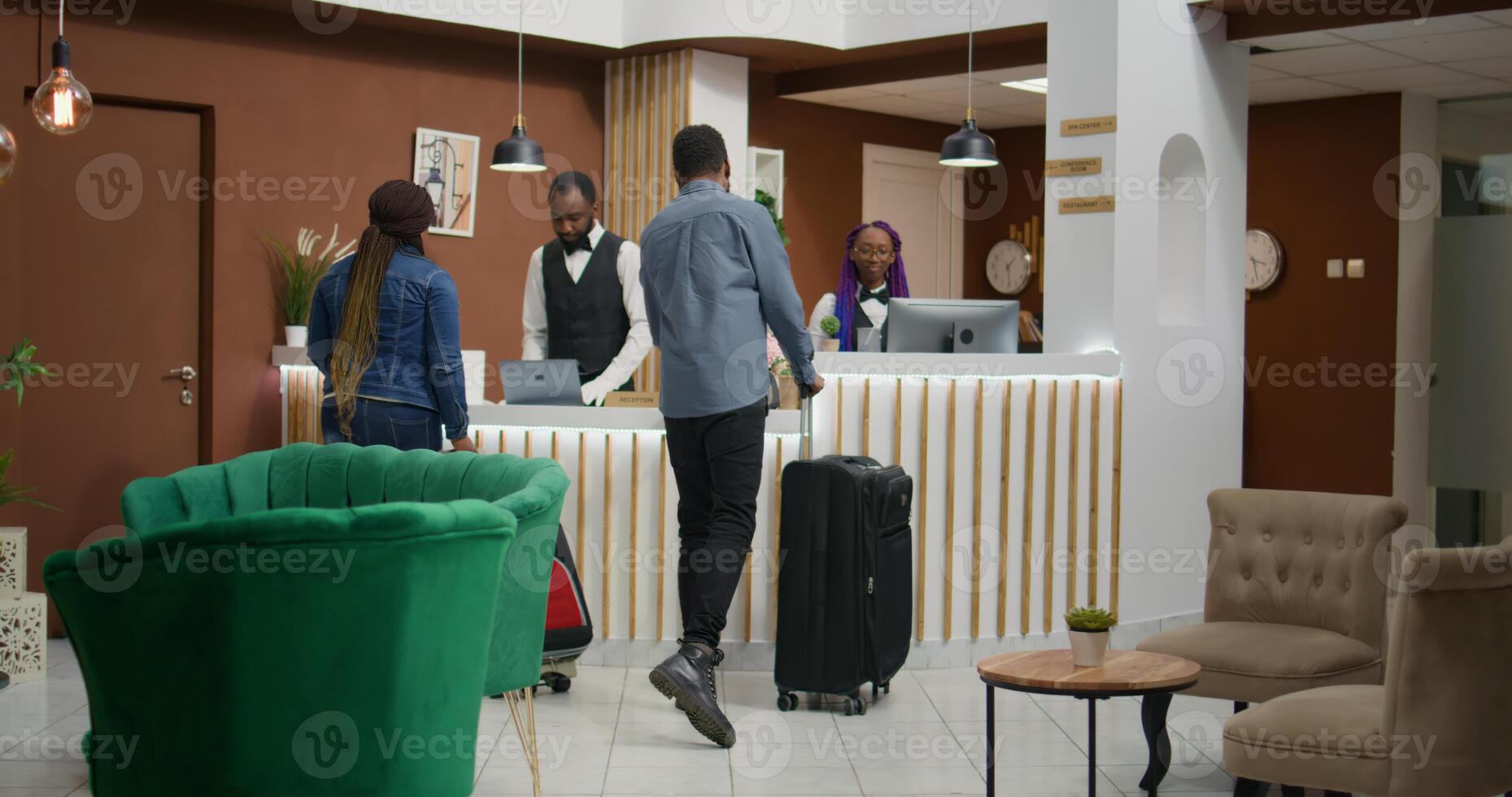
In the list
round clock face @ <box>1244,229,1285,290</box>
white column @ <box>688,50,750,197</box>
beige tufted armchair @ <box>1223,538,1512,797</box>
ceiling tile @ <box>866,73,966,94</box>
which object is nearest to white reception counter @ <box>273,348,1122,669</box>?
beige tufted armchair @ <box>1223,538,1512,797</box>

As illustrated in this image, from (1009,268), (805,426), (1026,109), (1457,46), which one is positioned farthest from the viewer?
(1009,268)

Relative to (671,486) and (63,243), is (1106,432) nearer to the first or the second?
(671,486)

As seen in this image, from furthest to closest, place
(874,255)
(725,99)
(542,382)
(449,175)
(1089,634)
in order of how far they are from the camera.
→ (725,99), (449,175), (874,255), (542,382), (1089,634)

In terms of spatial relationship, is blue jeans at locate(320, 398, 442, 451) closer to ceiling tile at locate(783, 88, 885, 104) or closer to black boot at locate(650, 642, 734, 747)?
black boot at locate(650, 642, 734, 747)

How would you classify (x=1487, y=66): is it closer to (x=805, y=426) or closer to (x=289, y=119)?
(x=805, y=426)

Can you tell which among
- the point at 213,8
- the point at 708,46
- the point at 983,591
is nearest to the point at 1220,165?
the point at 983,591

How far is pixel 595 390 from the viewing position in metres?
5.38

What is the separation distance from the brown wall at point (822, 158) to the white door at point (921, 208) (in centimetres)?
8

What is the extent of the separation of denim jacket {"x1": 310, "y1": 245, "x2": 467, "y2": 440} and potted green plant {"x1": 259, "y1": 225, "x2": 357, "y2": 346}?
312 centimetres

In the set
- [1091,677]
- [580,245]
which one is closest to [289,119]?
[580,245]

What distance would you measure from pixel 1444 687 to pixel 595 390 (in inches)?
135

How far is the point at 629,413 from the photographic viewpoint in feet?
16.6

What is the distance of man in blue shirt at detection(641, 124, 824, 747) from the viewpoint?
4.11 metres

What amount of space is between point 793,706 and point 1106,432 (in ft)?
6.19
